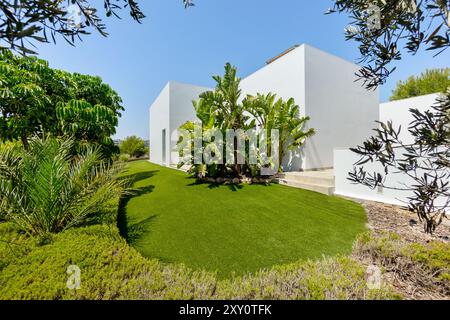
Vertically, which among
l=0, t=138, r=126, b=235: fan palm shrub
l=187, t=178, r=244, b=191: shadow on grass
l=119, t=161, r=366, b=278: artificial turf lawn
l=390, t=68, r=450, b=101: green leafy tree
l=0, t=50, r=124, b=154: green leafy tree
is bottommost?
l=119, t=161, r=366, b=278: artificial turf lawn

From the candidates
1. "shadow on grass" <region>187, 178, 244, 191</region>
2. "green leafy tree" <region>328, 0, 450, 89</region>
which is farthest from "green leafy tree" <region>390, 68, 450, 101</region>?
"green leafy tree" <region>328, 0, 450, 89</region>

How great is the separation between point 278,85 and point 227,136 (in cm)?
550

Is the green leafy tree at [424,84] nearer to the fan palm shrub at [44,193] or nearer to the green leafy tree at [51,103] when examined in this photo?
the green leafy tree at [51,103]

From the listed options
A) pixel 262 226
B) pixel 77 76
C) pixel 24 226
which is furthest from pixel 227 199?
pixel 77 76

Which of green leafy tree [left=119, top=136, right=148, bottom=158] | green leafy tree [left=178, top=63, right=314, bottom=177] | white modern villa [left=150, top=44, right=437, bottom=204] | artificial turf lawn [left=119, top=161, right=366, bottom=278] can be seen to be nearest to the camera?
artificial turf lawn [left=119, top=161, right=366, bottom=278]

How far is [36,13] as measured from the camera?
1274mm

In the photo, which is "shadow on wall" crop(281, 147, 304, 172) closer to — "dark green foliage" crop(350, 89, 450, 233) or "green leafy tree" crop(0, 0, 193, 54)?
"dark green foliage" crop(350, 89, 450, 233)

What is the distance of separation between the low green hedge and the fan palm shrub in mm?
554

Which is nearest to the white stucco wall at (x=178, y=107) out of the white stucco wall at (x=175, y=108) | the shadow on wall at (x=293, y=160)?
the white stucco wall at (x=175, y=108)

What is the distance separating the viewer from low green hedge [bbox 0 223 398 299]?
6.31ft

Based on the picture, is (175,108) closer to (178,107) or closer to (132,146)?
(178,107)

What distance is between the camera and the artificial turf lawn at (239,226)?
3.40 metres

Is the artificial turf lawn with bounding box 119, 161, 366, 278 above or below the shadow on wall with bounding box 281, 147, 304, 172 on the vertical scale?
below

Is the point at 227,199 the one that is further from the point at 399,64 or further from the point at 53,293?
the point at 399,64
